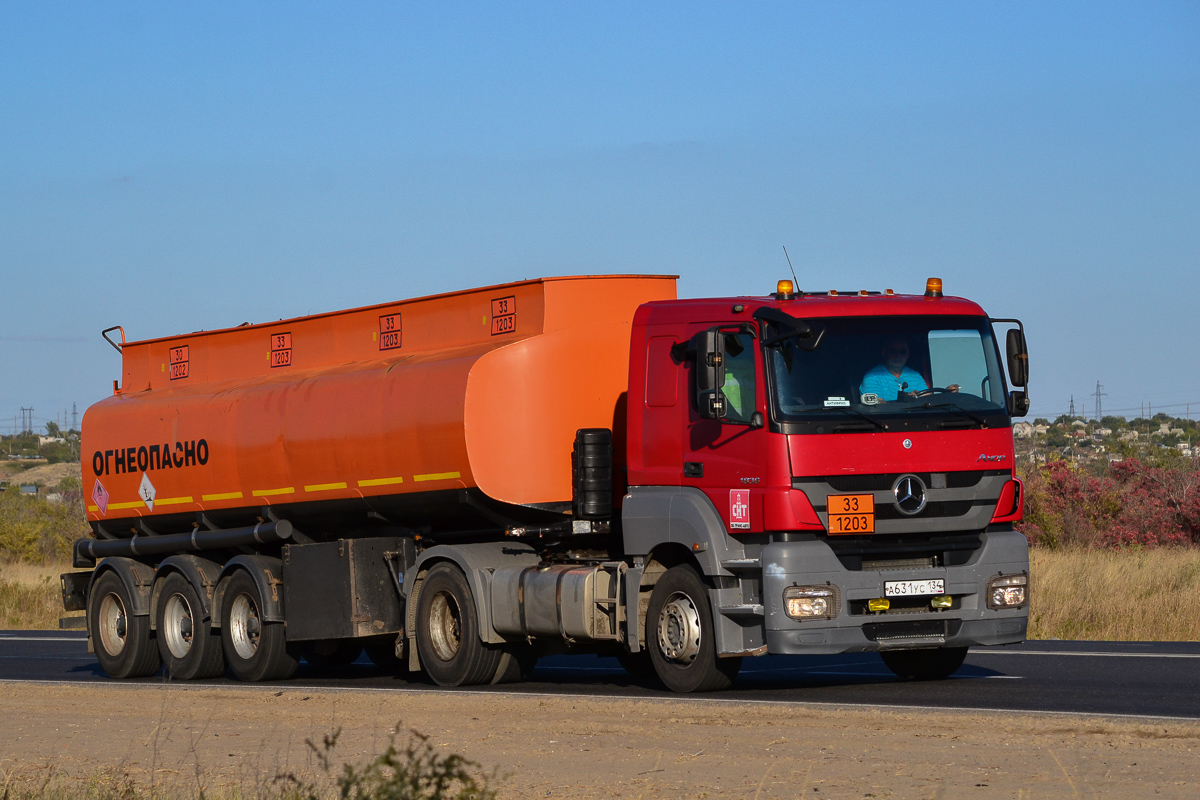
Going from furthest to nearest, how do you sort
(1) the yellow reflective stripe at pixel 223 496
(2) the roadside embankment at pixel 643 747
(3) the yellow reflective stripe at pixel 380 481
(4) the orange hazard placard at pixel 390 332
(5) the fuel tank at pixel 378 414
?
(1) the yellow reflective stripe at pixel 223 496, (4) the orange hazard placard at pixel 390 332, (3) the yellow reflective stripe at pixel 380 481, (5) the fuel tank at pixel 378 414, (2) the roadside embankment at pixel 643 747

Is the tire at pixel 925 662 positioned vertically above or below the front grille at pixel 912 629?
below

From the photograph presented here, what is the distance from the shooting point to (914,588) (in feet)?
41.8

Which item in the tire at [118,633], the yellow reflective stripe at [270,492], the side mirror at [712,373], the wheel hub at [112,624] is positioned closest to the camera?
the side mirror at [712,373]

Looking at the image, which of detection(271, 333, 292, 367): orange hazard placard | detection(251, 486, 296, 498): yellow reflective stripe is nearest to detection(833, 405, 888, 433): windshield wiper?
detection(251, 486, 296, 498): yellow reflective stripe

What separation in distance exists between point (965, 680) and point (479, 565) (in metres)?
4.46

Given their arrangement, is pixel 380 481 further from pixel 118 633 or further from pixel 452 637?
pixel 118 633

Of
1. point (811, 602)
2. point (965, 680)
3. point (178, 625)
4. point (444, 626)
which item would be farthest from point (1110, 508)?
point (811, 602)

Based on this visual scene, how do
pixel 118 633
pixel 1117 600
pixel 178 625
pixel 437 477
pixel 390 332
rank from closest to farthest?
1. pixel 437 477
2. pixel 390 332
3. pixel 178 625
4. pixel 118 633
5. pixel 1117 600

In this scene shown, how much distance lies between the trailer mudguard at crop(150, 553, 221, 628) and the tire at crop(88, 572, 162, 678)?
262mm

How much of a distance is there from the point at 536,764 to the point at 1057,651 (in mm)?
8360

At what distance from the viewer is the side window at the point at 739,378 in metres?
12.8

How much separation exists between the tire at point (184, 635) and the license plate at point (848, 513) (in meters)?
8.32

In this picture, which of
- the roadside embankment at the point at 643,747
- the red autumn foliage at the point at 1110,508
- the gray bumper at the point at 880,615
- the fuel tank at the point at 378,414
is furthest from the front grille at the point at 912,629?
the red autumn foliage at the point at 1110,508

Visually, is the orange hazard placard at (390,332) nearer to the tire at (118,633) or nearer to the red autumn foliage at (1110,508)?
the tire at (118,633)
